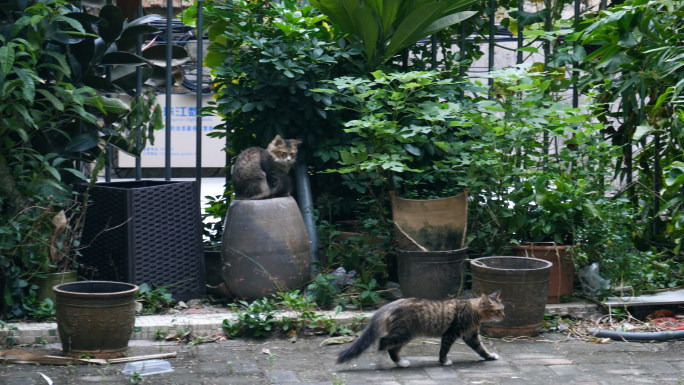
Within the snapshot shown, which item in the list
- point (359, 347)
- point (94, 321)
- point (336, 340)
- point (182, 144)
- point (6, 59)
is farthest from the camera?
point (182, 144)

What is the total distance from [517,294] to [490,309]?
0.37m

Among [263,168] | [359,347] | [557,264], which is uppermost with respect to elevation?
[263,168]

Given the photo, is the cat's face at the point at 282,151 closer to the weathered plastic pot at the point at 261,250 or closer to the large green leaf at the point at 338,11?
the weathered plastic pot at the point at 261,250

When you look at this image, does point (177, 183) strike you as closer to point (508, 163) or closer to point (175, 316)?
point (175, 316)

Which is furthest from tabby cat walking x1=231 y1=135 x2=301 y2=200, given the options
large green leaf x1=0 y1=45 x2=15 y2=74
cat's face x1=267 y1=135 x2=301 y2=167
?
large green leaf x1=0 y1=45 x2=15 y2=74

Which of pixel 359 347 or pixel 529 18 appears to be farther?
A: pixel 529 18

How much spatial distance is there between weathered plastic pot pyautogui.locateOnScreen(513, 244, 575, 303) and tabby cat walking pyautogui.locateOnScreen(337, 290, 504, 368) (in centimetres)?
87

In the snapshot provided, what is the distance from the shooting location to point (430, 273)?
4.23m

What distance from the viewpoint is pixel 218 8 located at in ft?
16.1

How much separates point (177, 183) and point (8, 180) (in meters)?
0.95

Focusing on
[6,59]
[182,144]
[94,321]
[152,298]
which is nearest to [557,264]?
[152,298]

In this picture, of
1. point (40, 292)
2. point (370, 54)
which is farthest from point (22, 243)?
point (370, 54)

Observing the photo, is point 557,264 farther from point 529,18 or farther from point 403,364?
point 529,18

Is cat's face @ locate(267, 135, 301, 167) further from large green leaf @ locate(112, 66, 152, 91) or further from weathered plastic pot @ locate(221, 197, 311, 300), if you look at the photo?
large green leaf @ locate(112, 66, 152, 91)
